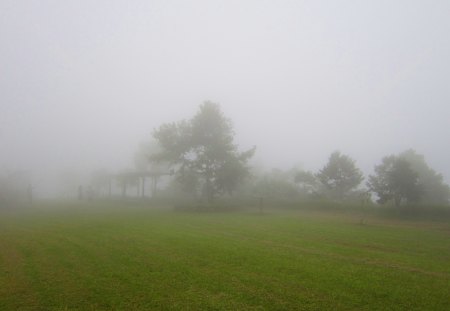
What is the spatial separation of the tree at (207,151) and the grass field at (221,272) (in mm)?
22402

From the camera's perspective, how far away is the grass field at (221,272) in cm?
769

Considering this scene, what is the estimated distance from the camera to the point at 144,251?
42.9ft

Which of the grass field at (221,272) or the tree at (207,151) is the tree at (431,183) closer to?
the tree at (207,151)

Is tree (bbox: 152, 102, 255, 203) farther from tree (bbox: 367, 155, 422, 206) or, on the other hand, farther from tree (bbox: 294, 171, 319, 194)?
tree (bbox: 367, 155, 422, 206)

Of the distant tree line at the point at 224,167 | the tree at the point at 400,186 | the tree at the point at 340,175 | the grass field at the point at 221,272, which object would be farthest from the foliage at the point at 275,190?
the grass field at the point at 221,272

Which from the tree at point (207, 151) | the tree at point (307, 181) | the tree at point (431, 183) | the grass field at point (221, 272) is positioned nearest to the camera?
the grass field at point (221, 272)

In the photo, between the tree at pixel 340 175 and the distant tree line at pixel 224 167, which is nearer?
the distant tree line at pixel 224 167

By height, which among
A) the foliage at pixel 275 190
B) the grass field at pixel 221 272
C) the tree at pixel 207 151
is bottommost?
the grass field at pixel 221 272

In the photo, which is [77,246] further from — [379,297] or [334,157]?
[334,157]

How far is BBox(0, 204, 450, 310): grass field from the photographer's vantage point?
7688mm

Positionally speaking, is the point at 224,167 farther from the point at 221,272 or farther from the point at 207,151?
the point at 221,272

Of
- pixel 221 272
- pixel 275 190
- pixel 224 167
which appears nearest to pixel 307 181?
pixel 275 190

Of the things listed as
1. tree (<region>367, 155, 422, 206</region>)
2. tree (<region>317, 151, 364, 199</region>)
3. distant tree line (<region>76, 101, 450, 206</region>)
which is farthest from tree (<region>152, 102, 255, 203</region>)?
tree (<region>367, 155, 422, 206</region>)

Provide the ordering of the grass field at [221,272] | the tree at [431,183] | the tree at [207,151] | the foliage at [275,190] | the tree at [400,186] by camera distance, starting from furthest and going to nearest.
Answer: the foliage at [275,190]
the tree at [431,183]
the tree at [207,151]
the tree at [400,186]
the grass field at [221,272]
